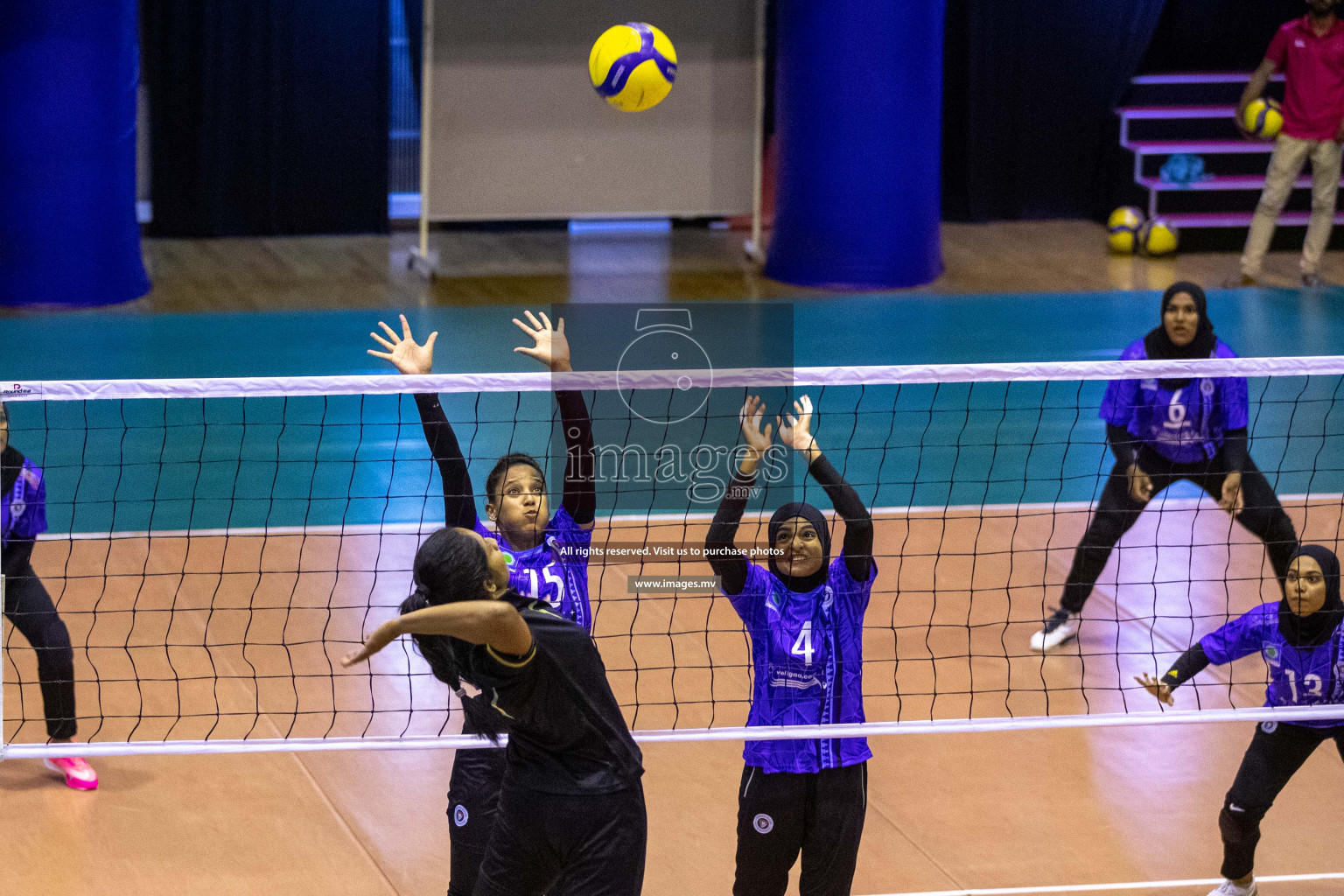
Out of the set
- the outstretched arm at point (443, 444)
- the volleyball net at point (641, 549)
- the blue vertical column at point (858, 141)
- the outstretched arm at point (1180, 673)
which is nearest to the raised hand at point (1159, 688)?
the outstretched arm at point (1180, 673)

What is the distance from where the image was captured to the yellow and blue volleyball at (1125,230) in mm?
13602

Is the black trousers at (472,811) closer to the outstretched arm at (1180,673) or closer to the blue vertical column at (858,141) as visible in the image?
the outstretched arm at (1180,673)

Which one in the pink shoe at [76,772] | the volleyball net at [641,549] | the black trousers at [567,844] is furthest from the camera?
the pink shoe at [76,772]

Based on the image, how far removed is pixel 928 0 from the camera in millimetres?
11609

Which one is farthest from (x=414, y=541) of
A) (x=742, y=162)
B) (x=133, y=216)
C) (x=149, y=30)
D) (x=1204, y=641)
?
(x=149, y=30)

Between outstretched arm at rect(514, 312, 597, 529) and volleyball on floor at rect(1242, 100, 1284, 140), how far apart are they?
9565 mm

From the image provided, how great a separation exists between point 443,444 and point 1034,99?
39.4 ft

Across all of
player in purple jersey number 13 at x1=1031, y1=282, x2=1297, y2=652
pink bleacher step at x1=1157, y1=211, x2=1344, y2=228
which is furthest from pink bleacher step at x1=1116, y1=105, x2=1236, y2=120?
player in purple jersey number 13 at x1=1031, y1=282, x2=1297, y2=652

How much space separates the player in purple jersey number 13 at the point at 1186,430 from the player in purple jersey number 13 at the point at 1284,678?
1471 mm

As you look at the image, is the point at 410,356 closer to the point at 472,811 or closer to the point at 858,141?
the point at 472,811

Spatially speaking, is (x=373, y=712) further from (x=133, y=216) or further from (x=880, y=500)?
(x=133, y=216)

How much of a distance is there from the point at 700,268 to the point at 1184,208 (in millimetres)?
4945

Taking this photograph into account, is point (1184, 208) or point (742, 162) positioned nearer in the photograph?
point (742, 162)

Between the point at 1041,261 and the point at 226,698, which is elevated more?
the point at 1041,261
